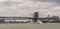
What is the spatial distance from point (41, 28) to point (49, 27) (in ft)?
1.80

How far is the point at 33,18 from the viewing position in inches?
468

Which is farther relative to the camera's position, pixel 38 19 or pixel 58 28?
pixel 38 19

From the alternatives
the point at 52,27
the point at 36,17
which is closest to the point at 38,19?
the point at 36,17

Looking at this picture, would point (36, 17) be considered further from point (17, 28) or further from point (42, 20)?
point (17, 28)

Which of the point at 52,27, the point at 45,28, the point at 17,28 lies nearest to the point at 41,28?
the point at 45,28

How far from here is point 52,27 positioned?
743 centimetres

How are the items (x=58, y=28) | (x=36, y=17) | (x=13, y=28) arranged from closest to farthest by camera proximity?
1. (x=58, y=28)
2. (x=13, y=28)
3. (x=36, y=17)

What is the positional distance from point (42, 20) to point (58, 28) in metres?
5.46

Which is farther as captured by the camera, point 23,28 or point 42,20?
point 42,20

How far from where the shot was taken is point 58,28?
6.54 meters

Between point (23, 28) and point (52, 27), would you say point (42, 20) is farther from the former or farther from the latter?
point (23, 28)

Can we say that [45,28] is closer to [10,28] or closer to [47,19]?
[10,28]

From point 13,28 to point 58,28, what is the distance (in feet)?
7.41

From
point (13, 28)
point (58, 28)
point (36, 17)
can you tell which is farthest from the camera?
point (36, 17)
